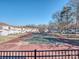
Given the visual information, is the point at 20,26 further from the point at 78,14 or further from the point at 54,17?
the point at 78,14

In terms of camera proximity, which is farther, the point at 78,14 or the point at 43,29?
the point at 43,29

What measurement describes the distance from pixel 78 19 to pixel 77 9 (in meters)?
2.81

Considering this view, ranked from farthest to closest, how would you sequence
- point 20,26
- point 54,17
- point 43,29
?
point 20,26
point 43,29
point 54,17

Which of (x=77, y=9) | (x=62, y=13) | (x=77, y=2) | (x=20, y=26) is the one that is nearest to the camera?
(x=77, y=2)

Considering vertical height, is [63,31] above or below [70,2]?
below

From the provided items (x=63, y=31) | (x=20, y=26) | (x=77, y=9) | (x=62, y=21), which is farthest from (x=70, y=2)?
(x=20, y=26)

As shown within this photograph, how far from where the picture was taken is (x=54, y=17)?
7288 cm

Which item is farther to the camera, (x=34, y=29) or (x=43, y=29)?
(x=34, y=29)

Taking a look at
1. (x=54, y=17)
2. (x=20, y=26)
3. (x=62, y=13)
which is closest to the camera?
(x=62, y=13)

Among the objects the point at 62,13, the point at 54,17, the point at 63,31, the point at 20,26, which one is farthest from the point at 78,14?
the point at 20,26

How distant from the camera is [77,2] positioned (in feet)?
110

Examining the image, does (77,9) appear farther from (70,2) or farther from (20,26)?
(20,26)

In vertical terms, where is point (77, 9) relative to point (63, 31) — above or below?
above

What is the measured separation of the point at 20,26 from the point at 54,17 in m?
74.8
